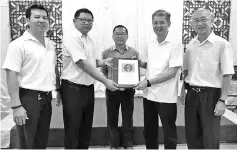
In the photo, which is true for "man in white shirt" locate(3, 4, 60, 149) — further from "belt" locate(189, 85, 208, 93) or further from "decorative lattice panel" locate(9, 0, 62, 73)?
"decorative lattice panel" locate(9, 0, 62, 73)

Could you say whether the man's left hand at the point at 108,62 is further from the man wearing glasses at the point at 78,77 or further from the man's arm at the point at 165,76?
the man's arm at the point at 165,76

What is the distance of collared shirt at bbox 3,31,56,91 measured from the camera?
1.86m

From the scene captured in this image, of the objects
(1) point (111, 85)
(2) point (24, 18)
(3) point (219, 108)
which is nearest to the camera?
(3) point (219, 108)

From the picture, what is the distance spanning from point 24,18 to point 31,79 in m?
2.53

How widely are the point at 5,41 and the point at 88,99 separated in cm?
252

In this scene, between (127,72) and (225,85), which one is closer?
(225,85)

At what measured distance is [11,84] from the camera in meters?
1.84

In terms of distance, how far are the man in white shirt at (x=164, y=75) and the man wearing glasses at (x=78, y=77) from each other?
37 centimetres

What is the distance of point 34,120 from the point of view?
1.94 m

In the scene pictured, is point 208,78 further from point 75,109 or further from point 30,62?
point 30,62

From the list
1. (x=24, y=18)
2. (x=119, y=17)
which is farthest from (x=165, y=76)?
(x=24, y=18)

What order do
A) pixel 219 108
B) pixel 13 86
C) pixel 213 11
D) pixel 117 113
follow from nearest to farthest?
pixel 13 86 < pixel 219 108 < pixel 117 113 < pixel 213 11

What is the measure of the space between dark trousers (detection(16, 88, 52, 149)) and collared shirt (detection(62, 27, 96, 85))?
29cm

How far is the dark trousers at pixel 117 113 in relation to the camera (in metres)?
2.62
